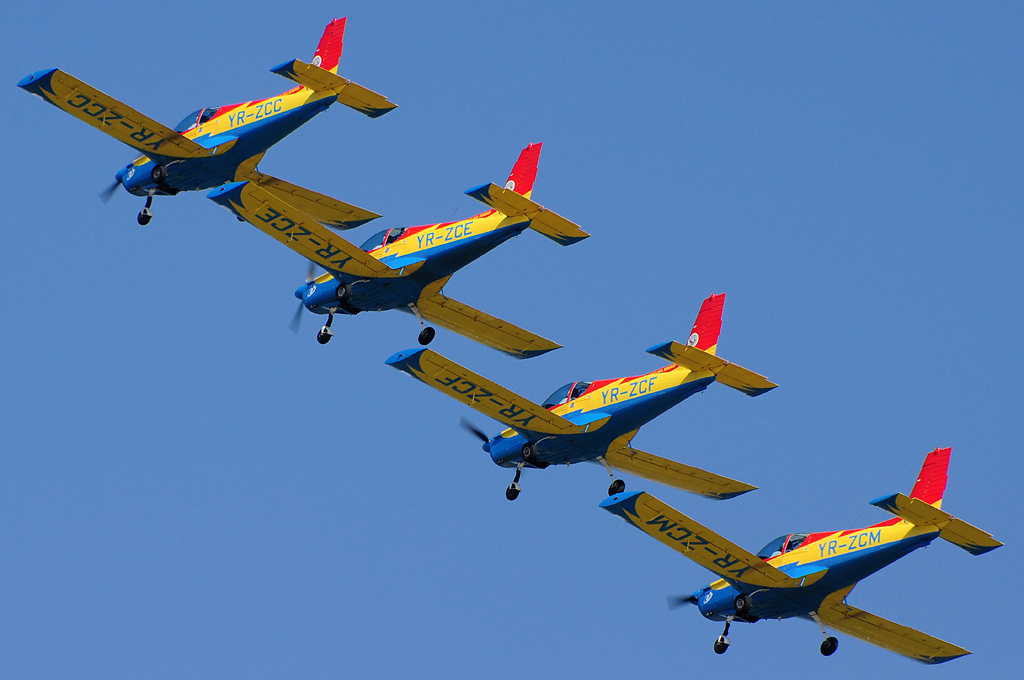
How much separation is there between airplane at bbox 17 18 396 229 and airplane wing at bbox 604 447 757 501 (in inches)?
440

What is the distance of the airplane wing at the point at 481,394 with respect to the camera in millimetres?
53594

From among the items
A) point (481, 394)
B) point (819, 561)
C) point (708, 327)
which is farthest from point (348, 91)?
point (819, 561)

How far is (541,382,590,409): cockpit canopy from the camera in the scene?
55.3 meters

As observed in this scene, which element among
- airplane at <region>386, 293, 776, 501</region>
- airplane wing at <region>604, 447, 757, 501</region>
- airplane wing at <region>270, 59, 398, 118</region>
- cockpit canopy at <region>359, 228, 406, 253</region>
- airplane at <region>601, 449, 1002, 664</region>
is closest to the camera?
airplane at <region>601, 449, 1002, 664</region>

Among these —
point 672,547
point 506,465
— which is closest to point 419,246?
point 506,465

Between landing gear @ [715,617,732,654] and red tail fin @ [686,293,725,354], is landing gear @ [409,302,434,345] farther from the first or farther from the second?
landing gear @ [715,617,732,654]

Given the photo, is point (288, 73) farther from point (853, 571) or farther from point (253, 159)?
point (853, 571)

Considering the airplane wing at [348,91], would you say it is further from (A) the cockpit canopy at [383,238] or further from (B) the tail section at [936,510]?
(B) the tail section at [936,510]

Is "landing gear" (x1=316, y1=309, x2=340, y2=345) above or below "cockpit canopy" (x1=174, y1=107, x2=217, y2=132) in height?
below

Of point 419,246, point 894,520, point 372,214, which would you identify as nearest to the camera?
point 894,520

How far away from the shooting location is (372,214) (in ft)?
197

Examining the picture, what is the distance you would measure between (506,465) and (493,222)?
250 inches

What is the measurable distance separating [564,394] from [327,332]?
20.9 ft

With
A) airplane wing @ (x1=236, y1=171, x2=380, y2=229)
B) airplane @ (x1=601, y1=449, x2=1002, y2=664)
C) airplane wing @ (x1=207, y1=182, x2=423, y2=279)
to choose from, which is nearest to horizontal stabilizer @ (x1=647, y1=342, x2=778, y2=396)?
airplane @ (x1=601, y1=449, x2=1002, y2=664)
